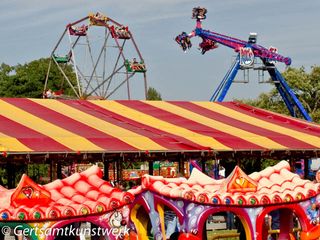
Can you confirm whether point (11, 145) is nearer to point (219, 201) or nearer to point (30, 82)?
point (219, 201)

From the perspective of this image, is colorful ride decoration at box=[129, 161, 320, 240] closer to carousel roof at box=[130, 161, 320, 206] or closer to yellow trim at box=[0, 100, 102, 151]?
carousel roof at box=[130, 161, 320, 206]

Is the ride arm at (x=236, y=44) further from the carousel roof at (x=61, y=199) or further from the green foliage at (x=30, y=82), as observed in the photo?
A: the carousel roof at (x=61, y=199)

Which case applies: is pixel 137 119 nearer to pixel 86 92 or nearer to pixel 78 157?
pixel 78 157

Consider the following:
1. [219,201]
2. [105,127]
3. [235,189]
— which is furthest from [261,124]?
[219,201]

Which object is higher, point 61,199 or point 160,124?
point 160,124

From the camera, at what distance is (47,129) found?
60.3 ft

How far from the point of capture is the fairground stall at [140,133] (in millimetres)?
17500

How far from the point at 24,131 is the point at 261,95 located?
37.3 meters

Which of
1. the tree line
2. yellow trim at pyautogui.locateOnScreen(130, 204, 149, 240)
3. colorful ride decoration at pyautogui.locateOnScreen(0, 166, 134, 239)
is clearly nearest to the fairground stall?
yellow trim at pyautogui.locateOnScreen(130, 204, 149, 240)

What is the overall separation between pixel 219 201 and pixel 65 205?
2.66 meters

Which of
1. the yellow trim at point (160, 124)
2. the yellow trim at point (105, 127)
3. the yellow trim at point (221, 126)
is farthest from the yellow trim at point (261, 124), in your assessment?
the yellow trim at point (105, 127)

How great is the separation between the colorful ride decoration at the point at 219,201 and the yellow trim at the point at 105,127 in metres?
4.21

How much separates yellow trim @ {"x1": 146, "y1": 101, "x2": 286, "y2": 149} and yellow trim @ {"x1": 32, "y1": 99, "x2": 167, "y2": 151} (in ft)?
9.76

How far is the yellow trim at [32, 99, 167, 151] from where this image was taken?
60.8 feet
